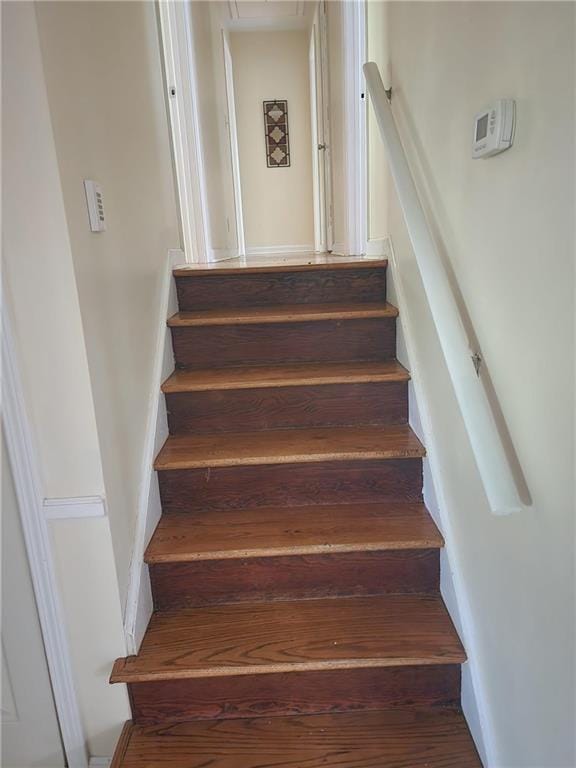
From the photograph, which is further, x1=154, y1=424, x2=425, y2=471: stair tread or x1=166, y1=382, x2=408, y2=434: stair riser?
x1=166, y1=382, x2=408, y2=434: stair riser

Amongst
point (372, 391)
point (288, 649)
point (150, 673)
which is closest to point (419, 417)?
point (372, 391)

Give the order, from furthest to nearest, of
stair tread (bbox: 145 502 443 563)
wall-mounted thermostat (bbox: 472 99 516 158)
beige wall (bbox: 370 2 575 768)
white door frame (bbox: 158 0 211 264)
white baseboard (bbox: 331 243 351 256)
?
white baseboard (bbox: 331 243 351 256), white door frame (bbox: 158 0 211 264), stair tread (bbox: 145 502 443 563), wall-mounted thermostat (bbox: 472 99 516 158), beige wall (bbox: 370 2 575 768)

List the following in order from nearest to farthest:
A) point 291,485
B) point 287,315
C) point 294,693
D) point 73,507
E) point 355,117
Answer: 1. point 73,507
2. point 294,693
3. point 291,485
4. point 287,315
5. point 355,117

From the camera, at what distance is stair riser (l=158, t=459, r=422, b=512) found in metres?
1.59

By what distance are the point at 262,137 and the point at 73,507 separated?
4758 mm

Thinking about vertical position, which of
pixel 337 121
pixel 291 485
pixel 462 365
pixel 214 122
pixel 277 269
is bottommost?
pixel 291 485

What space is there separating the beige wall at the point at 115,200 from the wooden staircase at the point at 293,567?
20 cm

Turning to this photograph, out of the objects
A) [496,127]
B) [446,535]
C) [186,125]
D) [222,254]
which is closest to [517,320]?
[496,127]

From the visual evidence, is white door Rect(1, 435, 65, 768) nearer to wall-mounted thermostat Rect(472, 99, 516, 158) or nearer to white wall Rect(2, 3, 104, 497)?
white wall Rect(2, 3, 104, 497)

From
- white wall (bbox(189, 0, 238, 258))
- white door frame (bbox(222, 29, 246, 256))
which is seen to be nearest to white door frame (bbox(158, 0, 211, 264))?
white wall (bbox(189, 0, 238, 258))

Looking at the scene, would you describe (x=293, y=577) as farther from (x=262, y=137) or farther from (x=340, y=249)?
(x=262, y=137)

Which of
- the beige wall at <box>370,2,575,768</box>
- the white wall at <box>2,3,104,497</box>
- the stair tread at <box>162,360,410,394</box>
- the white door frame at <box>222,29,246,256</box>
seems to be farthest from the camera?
the white door frame at <box>222,29,246,256</box>

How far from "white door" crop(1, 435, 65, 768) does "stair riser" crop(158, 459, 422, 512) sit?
49 centimetres

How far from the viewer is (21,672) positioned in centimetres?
126
